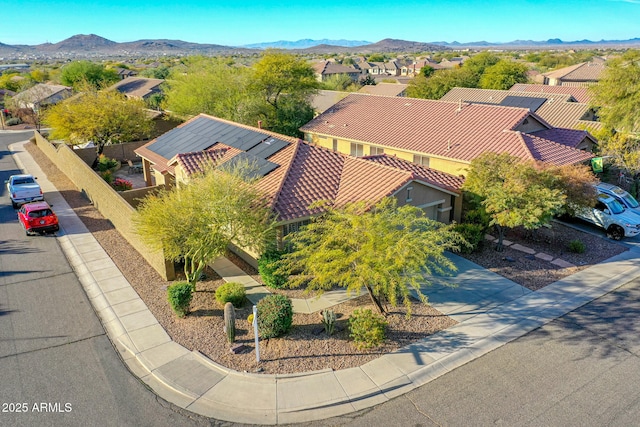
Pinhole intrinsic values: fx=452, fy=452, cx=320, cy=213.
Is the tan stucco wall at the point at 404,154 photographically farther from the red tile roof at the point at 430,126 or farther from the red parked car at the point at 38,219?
the red parked car at the point at 38,219

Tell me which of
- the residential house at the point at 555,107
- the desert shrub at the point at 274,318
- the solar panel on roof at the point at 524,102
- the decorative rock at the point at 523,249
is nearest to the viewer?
the desert shrub at the point at 274,318

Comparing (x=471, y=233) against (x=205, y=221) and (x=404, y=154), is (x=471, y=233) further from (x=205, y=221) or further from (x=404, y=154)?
(x=205, y=221)

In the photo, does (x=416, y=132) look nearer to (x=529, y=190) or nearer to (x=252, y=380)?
(x=529, y=190)

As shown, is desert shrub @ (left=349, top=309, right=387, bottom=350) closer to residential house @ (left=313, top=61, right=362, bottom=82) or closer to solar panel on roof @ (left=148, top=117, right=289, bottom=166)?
solar panel on roof @ (left=148, top=117, right=289, bottom=166)

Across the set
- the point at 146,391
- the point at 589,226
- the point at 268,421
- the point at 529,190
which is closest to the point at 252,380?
the point at 268,421

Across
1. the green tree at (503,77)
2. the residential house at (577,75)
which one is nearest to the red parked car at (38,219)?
the green tree at (503,77)

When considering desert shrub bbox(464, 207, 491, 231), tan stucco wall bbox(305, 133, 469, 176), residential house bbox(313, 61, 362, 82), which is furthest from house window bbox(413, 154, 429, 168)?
residential house bbox(313, 61, 362, 82)

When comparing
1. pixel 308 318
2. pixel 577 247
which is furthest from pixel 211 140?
pixel 577 247
